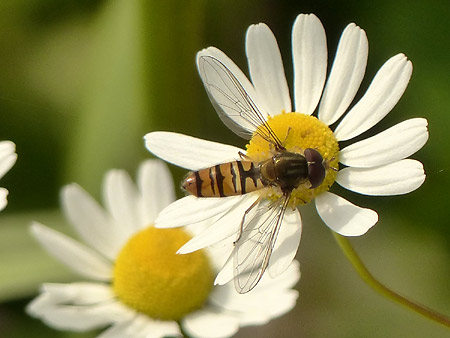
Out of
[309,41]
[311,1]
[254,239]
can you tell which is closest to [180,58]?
[311,1]

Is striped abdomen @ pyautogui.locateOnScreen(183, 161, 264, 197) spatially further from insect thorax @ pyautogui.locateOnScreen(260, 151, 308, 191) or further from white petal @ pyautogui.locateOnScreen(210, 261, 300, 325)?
white petal @ pyautogui.locateOnScreen(210, 261, 300, 325)

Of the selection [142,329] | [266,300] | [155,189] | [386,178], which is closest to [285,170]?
[386,178]

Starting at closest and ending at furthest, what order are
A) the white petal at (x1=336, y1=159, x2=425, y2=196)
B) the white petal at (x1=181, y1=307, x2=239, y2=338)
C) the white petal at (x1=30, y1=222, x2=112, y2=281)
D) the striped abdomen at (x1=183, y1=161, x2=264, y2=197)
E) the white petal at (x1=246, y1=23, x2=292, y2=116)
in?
the white petal at (x1=336, y1=159, x2=425, y2=196), the striped abdomen at (x1=183, y1=161, x2=264, y2=197), the white petal at (x1=246, y1=23, x2=292, y2=116), the white petal at (x1=181, y1=307, x2=239, y2=338), the white petal at (x1=30, y1=222, x2=112, y2=281)

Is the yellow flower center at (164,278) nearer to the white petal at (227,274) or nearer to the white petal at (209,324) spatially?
the white petal at (209,324)

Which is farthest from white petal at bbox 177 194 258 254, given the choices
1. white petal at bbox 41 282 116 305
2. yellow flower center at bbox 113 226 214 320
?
white petal at bbox 41 282 116 305

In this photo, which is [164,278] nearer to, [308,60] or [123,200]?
[123,200]

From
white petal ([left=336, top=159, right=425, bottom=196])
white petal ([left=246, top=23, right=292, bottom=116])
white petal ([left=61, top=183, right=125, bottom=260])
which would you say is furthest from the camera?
white petal ([left=61, top=183, right=125, bottom=260])

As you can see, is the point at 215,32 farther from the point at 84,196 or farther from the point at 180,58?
the point at 84,196
